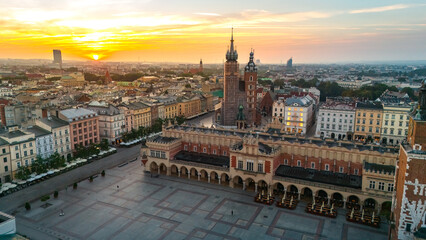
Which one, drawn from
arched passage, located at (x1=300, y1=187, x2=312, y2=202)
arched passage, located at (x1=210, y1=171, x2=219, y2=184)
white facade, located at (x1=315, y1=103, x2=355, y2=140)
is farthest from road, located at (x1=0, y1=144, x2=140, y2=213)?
white facade, located at (x1=315, y1=103, x2=355, y2=140)

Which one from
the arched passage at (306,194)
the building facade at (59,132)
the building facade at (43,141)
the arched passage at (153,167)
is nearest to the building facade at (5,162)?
the building facade at (43,141)

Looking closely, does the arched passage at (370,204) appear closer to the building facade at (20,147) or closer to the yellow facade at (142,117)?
the building facade at (20,147)

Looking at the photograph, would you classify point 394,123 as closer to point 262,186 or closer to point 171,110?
point 262,186

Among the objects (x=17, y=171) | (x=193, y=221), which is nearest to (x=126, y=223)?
(x=193, y=221)

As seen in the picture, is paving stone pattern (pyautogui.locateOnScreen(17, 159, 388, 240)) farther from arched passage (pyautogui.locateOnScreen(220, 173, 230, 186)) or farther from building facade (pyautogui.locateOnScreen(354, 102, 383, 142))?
building facade (pyautogui.locateOnScreen(354, 102, 383, 142))

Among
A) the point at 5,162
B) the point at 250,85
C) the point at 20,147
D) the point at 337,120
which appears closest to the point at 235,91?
the point at 250,85

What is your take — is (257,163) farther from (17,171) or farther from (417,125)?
(17,171)
